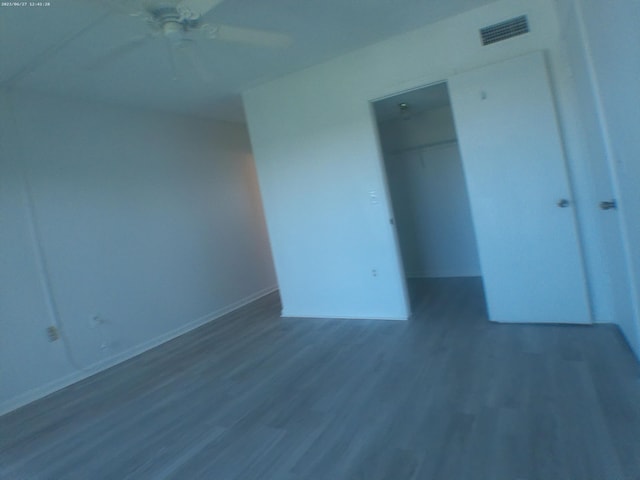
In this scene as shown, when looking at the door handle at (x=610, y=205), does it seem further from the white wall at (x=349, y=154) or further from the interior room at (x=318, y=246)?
the white wall at (x=349, y=154)

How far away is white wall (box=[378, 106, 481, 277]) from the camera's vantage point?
4.82 meters

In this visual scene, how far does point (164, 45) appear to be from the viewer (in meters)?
2.72

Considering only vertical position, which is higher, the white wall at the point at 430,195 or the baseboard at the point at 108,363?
the white wall at the point at 430,195

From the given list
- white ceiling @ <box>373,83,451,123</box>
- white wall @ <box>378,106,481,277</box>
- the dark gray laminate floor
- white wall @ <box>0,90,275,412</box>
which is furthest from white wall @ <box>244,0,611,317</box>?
white wall @ <box>378,106,481,277</box>

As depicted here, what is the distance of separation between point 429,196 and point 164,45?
3723 millimetres

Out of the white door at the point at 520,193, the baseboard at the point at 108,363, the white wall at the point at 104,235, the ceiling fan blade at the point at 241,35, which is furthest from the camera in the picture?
the white wall at the point at 104,235

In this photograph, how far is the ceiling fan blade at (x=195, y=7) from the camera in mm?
1718

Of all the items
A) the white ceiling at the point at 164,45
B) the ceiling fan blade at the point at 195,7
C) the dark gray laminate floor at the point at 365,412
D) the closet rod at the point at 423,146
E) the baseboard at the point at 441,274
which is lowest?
the dark gray laminate floor at the point at 365,412

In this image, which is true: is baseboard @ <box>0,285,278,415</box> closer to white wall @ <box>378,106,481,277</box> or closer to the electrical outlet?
the electrical outlet

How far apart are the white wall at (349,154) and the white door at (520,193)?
138 millimetres

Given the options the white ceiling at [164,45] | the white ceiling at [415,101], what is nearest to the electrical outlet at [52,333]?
the white ceiling at [164,45]

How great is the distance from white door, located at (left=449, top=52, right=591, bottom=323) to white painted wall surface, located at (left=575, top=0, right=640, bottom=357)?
63 centimetres

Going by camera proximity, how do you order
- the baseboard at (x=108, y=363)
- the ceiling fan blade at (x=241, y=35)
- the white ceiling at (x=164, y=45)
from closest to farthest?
the ceiling fan blade at (x=241, y=35)
the white ceiling at (x=164, y=45)
the baseboard at (x=108, y=363)

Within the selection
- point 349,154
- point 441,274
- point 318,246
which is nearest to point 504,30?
point 349,154
